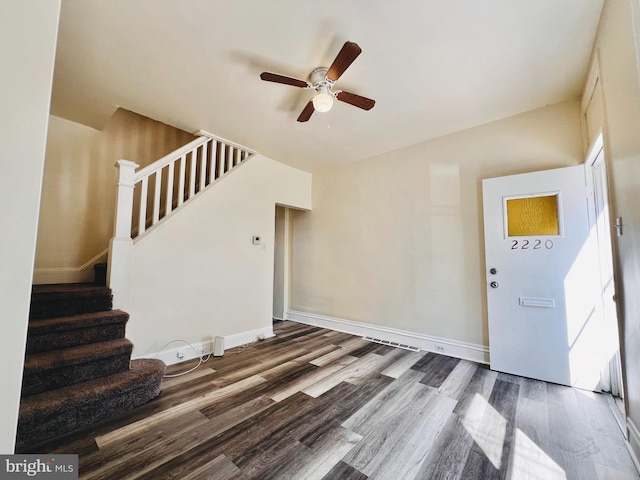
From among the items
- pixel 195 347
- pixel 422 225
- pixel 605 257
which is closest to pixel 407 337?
pixel 422 225

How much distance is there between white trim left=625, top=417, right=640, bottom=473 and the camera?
1385mm

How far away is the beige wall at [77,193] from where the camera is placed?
2.99 metres

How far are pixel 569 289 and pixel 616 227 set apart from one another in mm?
1051

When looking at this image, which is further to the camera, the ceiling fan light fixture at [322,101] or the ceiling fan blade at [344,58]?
the ceiling fan light fixture at [322,101]

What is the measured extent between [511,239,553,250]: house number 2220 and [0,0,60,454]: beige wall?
349 centimetres

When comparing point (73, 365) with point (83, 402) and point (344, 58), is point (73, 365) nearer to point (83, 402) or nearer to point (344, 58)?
point (83, 402)

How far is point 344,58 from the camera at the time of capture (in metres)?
1.67

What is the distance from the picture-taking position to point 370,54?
1.91 m

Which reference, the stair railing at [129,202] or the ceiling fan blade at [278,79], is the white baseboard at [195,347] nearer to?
the stair railing at [129,202]

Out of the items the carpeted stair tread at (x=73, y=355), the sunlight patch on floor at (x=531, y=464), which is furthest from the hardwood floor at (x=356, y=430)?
the carpeted stair tread at (x=73, y=355)

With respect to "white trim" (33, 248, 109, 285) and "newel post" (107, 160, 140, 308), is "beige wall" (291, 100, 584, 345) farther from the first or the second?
"white trim" (33, 248, 109, 285)

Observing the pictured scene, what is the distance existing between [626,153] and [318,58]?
2024 mm

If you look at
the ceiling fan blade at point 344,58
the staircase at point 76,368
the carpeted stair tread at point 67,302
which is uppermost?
the ceiling fan blade at point 344,58
